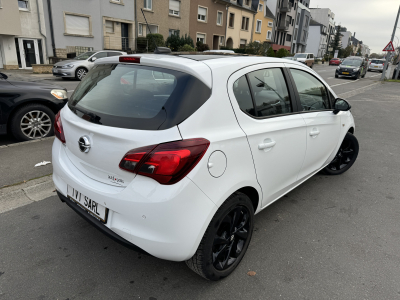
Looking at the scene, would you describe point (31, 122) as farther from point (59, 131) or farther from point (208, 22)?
point (208, 22)

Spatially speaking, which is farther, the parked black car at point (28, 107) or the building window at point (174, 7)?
the building window at point (174, 7)

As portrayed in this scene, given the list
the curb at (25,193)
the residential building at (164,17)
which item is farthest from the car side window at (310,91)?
the residential building at (164,17)

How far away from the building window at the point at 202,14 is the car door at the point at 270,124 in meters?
33.5

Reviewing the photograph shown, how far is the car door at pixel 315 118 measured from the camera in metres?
3.04

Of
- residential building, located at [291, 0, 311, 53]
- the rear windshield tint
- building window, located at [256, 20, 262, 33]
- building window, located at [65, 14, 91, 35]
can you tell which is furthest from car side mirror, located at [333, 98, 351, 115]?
residential building, located at [291, 0, 311, 53]

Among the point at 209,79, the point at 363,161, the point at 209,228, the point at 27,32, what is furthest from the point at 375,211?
the point at 27,32

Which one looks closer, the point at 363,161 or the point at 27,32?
the point at 363,161

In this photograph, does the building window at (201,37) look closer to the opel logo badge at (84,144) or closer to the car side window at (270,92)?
the car side window at (270,92)

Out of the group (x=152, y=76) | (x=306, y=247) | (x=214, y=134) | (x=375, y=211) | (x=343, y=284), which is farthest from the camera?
(x=375, y=211)

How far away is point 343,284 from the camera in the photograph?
7.47 feet

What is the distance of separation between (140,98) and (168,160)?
58 centimetres

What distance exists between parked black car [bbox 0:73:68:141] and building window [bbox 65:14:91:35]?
64.8 ft

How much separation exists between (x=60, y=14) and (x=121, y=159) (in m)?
23.9

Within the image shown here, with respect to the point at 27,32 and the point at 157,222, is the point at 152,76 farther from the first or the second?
the point at 27,32
